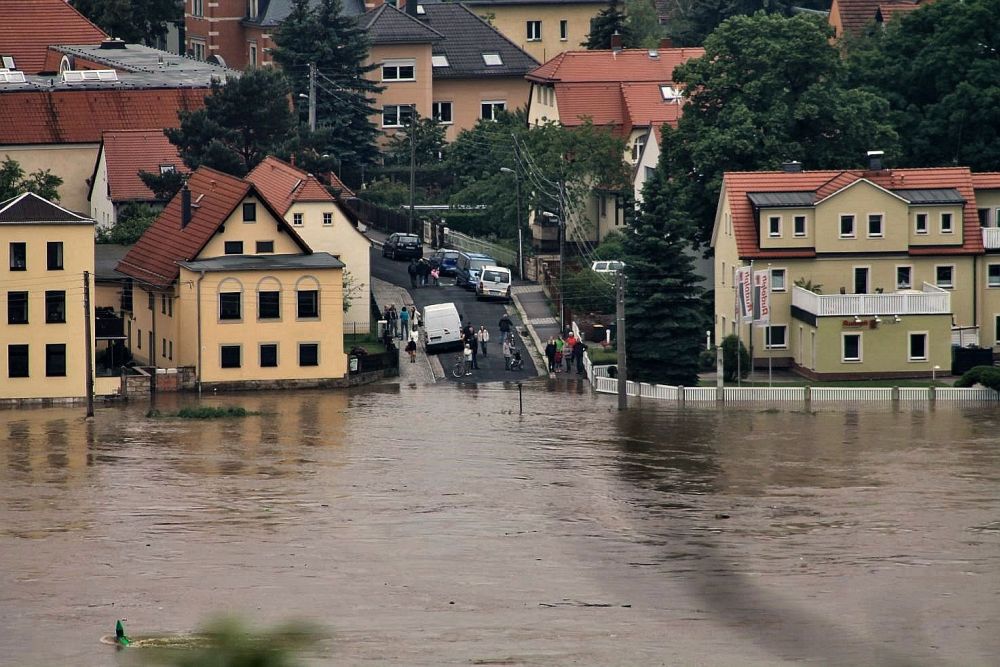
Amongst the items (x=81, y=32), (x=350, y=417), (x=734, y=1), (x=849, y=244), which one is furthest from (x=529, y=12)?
(x=350, y=417)

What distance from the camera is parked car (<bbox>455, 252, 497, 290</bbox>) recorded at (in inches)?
3354

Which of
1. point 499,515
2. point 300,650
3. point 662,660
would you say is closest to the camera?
point 300,650

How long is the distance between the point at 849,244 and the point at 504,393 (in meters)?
14.8

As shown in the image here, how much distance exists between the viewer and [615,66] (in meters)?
103

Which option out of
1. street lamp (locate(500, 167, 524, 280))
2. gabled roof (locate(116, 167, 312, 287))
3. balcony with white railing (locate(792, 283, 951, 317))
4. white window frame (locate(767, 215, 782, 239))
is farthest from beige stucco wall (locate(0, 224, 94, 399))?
balcony with white railing (locate(792, 283, 951, 317))

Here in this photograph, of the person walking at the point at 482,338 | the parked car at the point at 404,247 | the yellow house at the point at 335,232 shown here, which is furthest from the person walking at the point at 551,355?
the parked car at the point at 404,247

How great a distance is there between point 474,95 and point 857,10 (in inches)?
905

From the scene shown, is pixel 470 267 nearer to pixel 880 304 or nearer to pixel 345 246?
pixel 345 246

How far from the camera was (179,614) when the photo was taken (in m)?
40.6

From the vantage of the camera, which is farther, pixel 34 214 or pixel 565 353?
pixel 565 353

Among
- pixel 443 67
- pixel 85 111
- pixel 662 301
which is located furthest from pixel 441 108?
pixel 662 301

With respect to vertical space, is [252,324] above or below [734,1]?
below

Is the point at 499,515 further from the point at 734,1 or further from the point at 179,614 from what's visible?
the point at 734,1

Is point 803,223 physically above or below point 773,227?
above
